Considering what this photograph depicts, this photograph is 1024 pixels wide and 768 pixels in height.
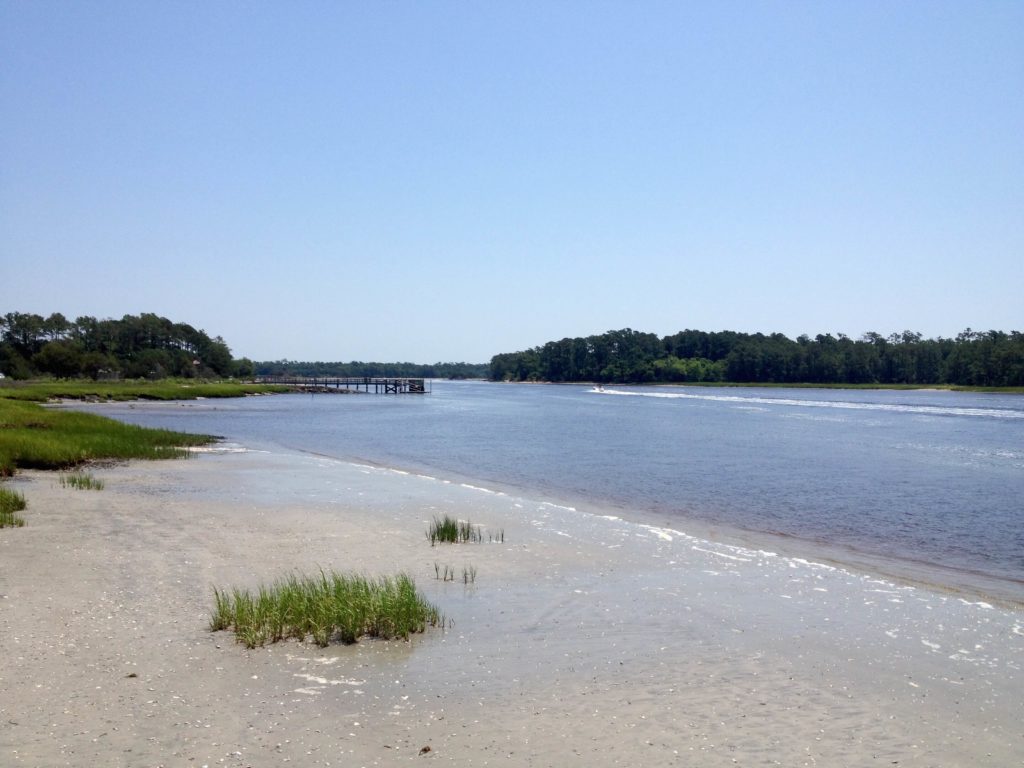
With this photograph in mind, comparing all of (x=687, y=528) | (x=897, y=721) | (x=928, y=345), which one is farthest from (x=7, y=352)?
(x=928, y=345)

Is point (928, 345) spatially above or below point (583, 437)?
above

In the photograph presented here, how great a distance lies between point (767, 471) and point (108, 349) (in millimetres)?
160754

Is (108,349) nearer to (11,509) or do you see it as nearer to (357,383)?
(357,383)

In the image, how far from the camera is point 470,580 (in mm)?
13641

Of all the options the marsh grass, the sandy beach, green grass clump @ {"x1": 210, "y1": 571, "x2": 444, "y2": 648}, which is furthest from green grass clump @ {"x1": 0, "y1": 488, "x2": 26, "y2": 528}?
the marsh grass

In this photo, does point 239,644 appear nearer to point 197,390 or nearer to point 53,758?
point 53,758

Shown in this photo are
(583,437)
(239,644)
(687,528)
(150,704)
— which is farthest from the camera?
(583,437)

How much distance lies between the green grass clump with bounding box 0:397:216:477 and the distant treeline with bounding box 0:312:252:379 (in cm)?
10949

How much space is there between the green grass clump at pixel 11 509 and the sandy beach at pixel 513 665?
0.27 metres

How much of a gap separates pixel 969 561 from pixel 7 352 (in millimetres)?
164902

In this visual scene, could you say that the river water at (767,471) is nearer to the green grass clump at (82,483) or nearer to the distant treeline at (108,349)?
the green grass clump at (82,483)

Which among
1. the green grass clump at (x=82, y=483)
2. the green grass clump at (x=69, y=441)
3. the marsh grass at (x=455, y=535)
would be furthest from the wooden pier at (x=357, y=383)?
the marsh grass at (x=455, y=535)

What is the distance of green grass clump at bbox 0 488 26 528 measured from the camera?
53.1 ft

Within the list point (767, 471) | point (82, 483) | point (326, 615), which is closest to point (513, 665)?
point (326, 615)
